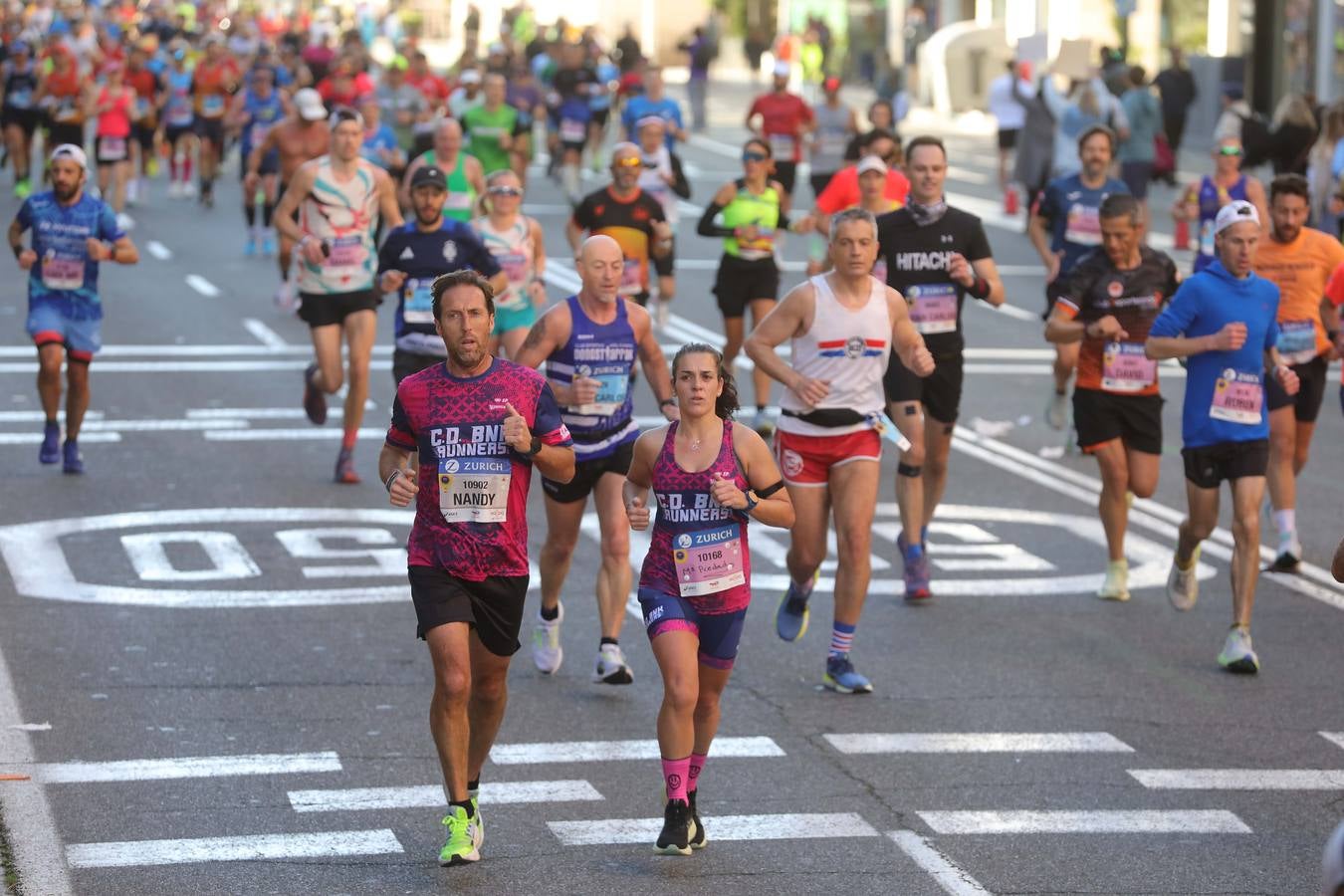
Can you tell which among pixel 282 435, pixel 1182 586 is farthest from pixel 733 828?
pixel 282 435

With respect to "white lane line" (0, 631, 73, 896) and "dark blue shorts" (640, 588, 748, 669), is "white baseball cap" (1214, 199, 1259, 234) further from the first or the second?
"white lane line" (0, 631, 73, 896)

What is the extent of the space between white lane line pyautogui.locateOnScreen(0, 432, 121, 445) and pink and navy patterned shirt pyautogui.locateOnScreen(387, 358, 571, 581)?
861 centimetres

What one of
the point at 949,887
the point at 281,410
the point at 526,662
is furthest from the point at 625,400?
the point at 281,410

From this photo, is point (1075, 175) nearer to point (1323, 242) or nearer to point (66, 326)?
point (1323, 242)

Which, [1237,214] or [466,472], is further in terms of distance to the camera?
[1237,214]

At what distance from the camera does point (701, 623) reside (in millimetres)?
8094

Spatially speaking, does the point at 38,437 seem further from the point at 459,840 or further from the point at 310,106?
the point at 459,840

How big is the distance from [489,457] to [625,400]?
2.64 meters

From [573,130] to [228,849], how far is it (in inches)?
1001

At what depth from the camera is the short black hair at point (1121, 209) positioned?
1166 centimetres

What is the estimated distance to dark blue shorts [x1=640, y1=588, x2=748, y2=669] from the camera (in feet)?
26.3

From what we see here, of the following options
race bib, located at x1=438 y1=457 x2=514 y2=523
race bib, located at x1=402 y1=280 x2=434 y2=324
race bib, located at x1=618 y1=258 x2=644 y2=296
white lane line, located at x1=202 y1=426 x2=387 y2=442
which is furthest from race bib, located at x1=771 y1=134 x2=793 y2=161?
race bib, located at x1=438 y1=457 x2=514 y2=523

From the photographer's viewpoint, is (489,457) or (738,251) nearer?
(489,457)

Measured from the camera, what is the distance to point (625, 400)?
10.4 meters
